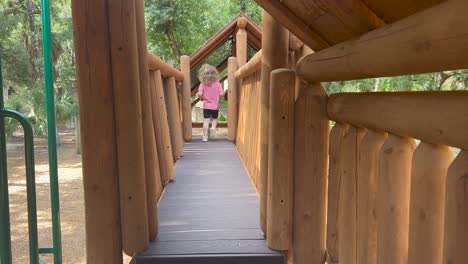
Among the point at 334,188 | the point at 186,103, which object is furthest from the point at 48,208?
the point at 334,188

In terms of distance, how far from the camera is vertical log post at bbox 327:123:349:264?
2.02 meters

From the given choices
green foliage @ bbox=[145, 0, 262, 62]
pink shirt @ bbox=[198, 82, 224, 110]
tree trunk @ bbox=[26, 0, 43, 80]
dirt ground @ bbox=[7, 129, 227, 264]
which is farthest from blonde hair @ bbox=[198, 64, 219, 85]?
tree trunk @ bbox=[26, 0, 43, 80]

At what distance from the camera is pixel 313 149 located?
89.2 inches

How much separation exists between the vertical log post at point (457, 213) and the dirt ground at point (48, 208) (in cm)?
524

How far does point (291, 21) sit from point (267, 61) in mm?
532

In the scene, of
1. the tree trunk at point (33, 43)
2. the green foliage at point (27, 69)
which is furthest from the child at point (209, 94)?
the tree trunk at point (33, 43)

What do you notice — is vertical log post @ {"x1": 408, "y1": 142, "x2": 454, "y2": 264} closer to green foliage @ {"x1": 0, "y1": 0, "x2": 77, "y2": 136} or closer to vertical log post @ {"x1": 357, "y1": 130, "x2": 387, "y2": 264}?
vertical log post @ {"x1": 357, "y1": 130, "x2": 387, "y2": 264}

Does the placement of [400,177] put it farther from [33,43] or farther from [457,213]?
[33,43]

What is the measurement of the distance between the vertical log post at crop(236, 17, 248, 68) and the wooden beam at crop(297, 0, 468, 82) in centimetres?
617

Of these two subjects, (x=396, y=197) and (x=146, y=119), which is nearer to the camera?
(x=396, y=197)

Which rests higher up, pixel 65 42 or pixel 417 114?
pixel 65 42

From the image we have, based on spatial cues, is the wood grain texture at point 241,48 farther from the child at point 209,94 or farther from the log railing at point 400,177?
the log railing at point 400,177

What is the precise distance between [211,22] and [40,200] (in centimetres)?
985

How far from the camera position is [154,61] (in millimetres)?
3467
